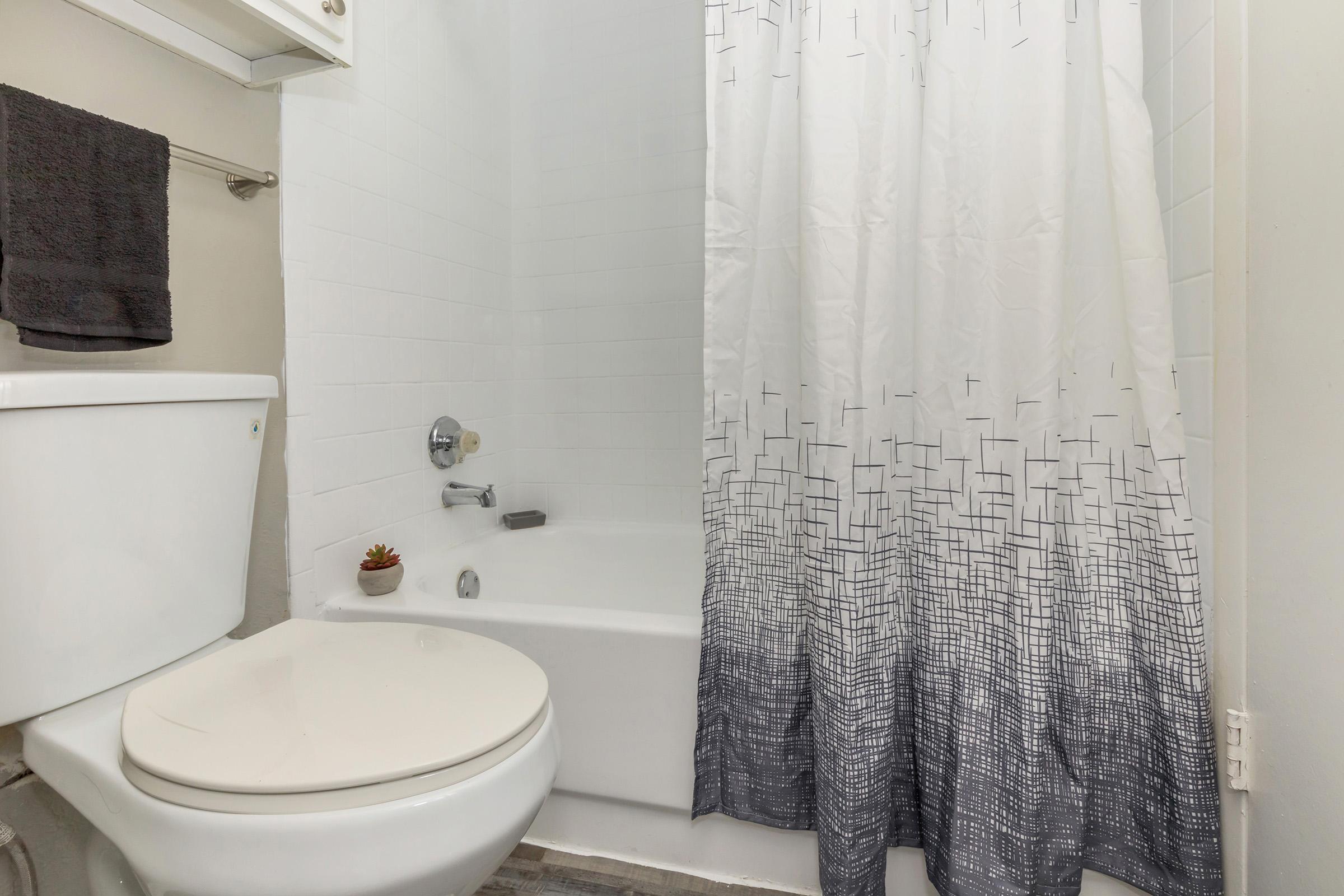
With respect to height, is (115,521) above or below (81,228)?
below

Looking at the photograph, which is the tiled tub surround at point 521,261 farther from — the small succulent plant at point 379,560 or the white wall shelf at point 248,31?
the white wall shelf at point 248,31

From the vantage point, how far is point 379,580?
1.41 meters

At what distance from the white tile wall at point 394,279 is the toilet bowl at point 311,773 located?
53cm

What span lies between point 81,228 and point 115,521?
0.41 meters

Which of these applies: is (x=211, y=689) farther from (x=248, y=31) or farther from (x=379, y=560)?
(x=248, y=31)

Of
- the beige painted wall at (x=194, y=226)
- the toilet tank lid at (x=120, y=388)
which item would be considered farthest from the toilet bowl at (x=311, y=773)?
the toilet tank lid at (x=120, y=388)

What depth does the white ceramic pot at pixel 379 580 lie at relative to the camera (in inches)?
55.5

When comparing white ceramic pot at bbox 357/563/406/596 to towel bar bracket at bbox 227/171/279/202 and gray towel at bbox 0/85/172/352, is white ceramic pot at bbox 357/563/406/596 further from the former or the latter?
towel bar bracket at bbox 227/171/279/202

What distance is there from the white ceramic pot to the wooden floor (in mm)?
608

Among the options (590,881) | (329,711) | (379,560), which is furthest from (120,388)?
(590,881)

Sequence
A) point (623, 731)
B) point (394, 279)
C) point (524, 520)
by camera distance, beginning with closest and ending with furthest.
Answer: point (623, 731), point (394, 279), point (524, 520)

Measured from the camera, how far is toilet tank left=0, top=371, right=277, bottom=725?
78 centimetres

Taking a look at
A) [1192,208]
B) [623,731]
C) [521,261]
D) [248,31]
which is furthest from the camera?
[521,261]

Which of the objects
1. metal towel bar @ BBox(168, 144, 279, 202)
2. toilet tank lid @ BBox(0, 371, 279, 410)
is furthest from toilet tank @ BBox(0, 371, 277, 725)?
metal towel bar @ BBox(168, 144, 279, 202)
